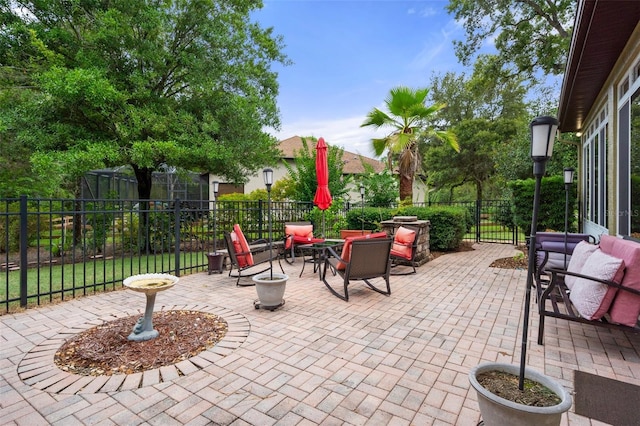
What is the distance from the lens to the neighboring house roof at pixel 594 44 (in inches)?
133

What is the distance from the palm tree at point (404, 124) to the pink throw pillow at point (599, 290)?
23.2ft

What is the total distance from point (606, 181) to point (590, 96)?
6.03 ft

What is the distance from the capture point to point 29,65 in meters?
7.75

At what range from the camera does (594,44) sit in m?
4.10

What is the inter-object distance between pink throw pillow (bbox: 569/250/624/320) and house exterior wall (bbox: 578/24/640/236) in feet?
6.67

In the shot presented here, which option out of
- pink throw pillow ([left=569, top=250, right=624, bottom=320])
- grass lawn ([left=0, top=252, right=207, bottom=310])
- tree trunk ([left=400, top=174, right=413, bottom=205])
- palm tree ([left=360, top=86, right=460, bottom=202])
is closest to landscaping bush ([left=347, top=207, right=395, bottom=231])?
tree trunk ([left=400, top=174, right=413, bottom=205])

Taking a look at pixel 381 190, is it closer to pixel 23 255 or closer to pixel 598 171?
pixel 598 171

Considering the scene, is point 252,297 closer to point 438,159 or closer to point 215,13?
point 215,13

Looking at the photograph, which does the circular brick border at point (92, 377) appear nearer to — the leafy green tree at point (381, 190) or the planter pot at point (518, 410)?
the planter pot at point (518, 410)

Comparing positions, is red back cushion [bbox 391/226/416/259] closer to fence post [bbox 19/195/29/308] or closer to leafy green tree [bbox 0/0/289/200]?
leafy green tree [bbox 0/0/289/200]

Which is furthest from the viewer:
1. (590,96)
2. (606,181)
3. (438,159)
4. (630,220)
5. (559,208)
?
(438,159)

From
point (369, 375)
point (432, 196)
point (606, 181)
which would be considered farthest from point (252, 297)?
point (432, 196)

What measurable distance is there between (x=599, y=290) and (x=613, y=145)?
3.15m

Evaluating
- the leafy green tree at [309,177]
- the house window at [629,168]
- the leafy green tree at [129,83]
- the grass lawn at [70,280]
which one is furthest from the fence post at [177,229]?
the house window at [629,168]
